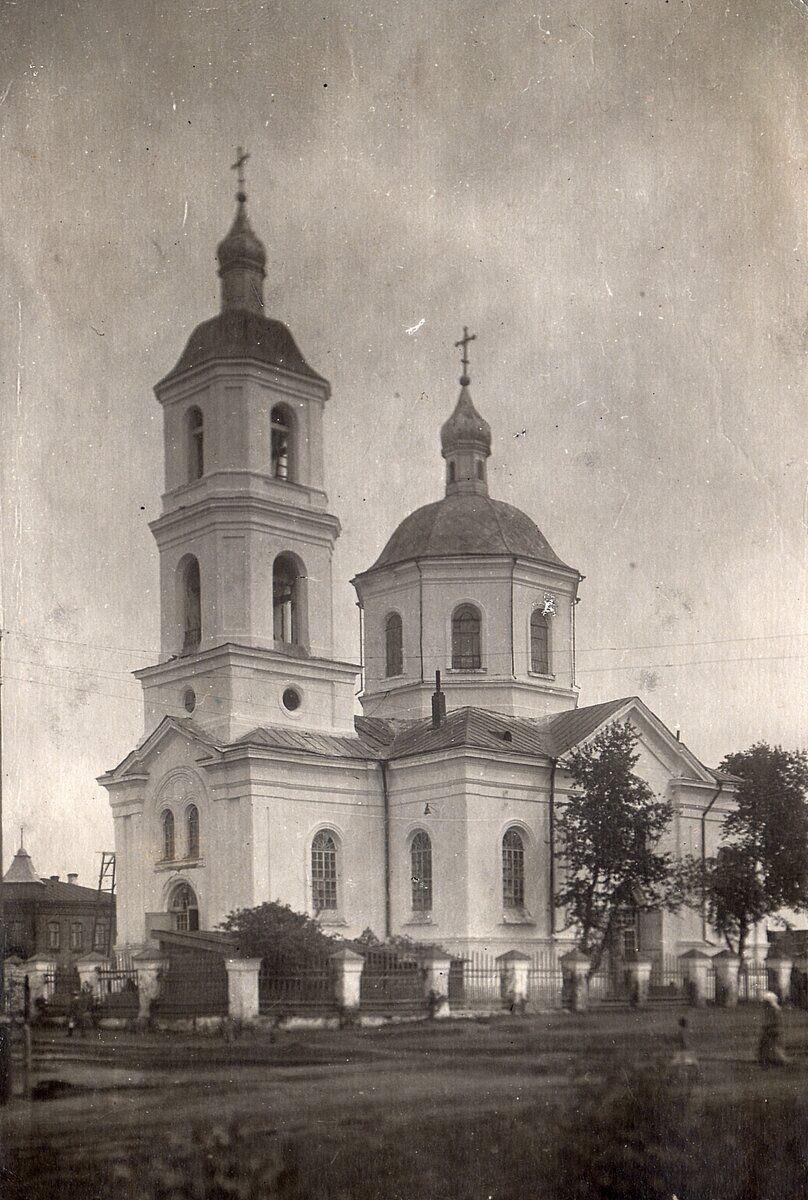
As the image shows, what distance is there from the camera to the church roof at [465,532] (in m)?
6.43

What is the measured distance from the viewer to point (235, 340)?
19.0 feet

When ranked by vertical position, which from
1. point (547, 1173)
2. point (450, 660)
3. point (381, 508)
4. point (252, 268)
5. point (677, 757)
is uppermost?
point (252, 268)

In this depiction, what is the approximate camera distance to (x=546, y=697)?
24.6ft

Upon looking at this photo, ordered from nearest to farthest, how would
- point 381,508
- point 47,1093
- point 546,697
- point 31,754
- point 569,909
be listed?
point 47,1093
point 31,754
point 381,508
point 569,909
point 546,697

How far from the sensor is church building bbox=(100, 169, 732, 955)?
5844 mm

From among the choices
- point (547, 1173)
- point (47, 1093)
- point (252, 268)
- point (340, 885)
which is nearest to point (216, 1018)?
point (47, 1093)

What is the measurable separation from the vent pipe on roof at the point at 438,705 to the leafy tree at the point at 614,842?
2.71 feet

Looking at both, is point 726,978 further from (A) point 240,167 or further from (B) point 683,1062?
(A) point 240,167

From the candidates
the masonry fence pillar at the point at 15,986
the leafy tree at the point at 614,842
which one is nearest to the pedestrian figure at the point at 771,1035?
the leafy tree at the point at 614,842

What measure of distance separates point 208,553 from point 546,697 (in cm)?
236

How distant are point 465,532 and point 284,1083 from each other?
302cm

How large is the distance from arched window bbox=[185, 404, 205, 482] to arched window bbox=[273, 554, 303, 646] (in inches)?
21.8

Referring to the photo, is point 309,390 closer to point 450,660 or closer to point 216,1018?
point 450,660

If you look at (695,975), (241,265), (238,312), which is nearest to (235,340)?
(238,312)
